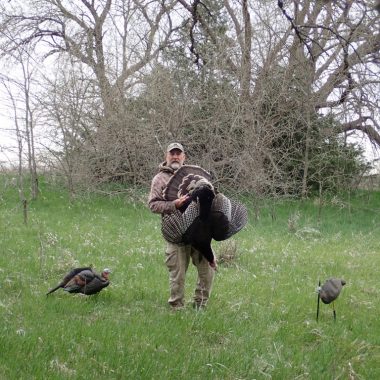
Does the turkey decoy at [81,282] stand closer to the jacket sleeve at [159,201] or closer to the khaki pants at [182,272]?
the khaki pants at [182,272]

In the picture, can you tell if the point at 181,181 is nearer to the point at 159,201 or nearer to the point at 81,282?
the point at 159,201

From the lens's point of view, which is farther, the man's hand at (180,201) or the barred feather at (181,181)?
the barred feather at (181,181)

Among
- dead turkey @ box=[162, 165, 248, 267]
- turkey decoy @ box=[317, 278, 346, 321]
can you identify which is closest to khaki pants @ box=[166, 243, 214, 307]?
dead turkey @ box=[162, 165, 248, 267]

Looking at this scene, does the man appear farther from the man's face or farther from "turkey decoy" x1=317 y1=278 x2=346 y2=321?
"turkey decoy" x1=317 y1=278 x2=346 y2=321

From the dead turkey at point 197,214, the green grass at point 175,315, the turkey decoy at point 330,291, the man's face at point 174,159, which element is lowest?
the green grass at point 175,315

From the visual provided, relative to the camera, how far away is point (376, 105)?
24.7 m

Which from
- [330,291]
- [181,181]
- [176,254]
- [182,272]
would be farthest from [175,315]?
[330,291]

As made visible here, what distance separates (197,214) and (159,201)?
521 mm

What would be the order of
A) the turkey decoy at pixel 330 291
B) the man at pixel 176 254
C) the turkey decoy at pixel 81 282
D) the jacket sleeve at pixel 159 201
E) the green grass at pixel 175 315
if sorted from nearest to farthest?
the green grass at pixel 175 315
the turkey decoy at pixel 330 291
the jacket sleeve at pixel 159 201
the man at pixel 176 254
the turkey decoy at pixel 81 282

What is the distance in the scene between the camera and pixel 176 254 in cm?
719

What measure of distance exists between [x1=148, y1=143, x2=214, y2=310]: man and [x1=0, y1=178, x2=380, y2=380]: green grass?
0.23m

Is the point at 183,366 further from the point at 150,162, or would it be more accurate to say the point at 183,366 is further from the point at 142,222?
the point at 150,162

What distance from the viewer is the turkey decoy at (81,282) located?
7.17 m

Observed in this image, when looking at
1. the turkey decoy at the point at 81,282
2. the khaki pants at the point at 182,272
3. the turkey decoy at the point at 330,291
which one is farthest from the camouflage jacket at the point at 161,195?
the turkey decoy at the point at 330,291
